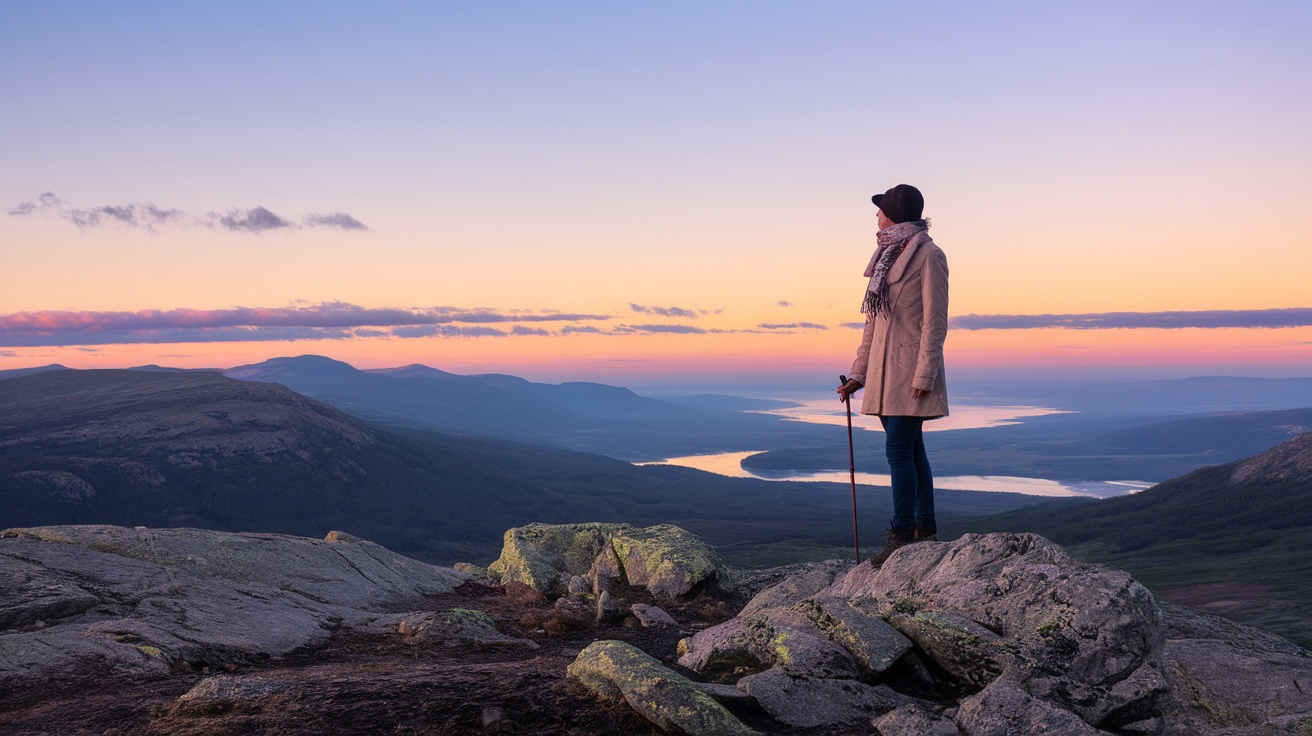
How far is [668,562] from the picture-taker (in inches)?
690

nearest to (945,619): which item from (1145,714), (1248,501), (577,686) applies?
(1145,714)

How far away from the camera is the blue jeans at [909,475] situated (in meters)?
11.3

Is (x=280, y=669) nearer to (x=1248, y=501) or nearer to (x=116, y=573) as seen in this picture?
(x=116, y=573)

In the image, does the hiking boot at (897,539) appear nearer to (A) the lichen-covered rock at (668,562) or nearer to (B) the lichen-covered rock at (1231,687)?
(B) the lichen-covered rock at (1231,687)

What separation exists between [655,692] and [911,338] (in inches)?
253

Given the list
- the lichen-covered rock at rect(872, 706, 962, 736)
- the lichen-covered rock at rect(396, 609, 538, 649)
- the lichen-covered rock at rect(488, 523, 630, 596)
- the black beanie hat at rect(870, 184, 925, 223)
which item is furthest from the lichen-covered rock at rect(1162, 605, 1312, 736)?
the lichen-covered rock at rect(488, 523, 630, 596)

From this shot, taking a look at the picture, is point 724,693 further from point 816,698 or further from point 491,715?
point 491,715

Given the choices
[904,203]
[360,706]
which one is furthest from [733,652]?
[904,203]

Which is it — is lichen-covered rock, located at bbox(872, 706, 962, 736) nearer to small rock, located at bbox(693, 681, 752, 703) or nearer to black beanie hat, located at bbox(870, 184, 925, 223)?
small rock, located at bbox(693, 681, 752, 703)

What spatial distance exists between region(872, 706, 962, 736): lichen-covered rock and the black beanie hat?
6.84 metres

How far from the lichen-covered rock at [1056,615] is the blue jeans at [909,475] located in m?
1.22

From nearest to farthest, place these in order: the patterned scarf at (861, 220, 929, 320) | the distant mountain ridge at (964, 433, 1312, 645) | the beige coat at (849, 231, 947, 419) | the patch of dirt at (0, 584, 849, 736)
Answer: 1. the patch of dirt at (0, 584, 849, 736)
2. the beige coat at (849, 231, 947, 419)
3. the patterned scarf at (861, 220, 929, 320)
4. the distant mountain ridge at (964, 433, 1312, 645)

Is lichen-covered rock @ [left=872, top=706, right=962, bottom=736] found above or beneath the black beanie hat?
beneath

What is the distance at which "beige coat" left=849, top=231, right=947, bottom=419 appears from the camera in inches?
434
